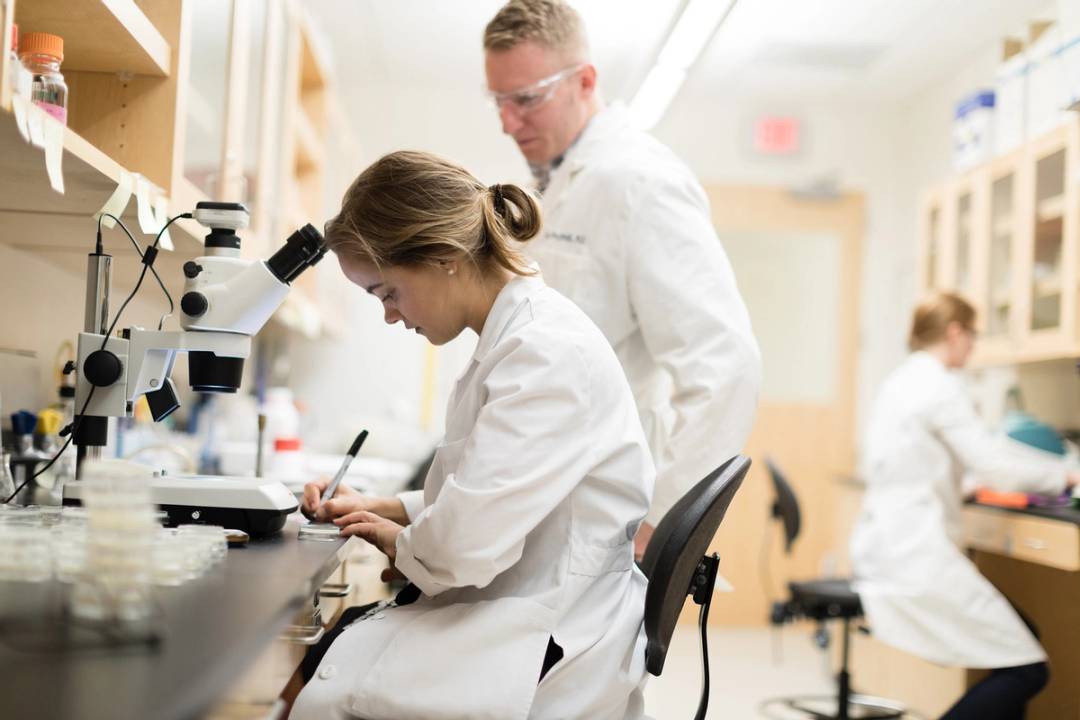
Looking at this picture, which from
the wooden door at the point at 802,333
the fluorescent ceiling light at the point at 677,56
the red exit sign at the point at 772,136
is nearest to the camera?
the fluorescent ceiling light at the point at 677,56

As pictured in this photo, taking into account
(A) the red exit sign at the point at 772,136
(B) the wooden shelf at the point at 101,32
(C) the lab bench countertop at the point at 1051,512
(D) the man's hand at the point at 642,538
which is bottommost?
(C) the lab bench countertop at the point at 1051,512

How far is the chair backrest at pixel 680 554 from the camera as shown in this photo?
1.14 metres

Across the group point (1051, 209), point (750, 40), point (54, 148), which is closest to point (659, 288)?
point (54, 148)

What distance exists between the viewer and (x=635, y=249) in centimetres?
176

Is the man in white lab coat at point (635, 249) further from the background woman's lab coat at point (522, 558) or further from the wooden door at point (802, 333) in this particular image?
the wooden door at point (802, 333)

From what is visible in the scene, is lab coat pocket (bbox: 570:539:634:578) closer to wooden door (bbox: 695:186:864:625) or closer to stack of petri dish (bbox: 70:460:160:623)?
stack of petri dish (bbox: 70:460:160:623)

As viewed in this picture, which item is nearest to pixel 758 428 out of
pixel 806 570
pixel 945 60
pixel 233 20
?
pixel 806 570

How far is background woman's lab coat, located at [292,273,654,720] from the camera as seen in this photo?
108 cm

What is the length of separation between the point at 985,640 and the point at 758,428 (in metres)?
2.28

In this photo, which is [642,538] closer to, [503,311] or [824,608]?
[503,311]

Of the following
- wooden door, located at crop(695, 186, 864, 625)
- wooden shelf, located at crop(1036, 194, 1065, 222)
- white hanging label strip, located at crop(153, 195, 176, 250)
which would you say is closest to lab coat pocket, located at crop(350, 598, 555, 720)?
white hanging label strip, located at crop(153, 195, 176, 250)

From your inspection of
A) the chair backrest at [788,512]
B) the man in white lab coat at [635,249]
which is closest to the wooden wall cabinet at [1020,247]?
the chair backrest at [788,512]

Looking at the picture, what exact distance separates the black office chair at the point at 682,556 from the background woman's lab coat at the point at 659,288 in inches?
16.7

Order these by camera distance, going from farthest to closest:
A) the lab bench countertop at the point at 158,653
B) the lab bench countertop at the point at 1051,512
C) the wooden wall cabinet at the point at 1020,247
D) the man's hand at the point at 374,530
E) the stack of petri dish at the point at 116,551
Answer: the wooden wall cabinet at the point at 1020,247 → the lab bench countertop at the point at 1051,512 → the man's hand at the point at 374,530 → the stack of petri dish at the point at 116,551 → the lab bench countertop at the point at 158,653
